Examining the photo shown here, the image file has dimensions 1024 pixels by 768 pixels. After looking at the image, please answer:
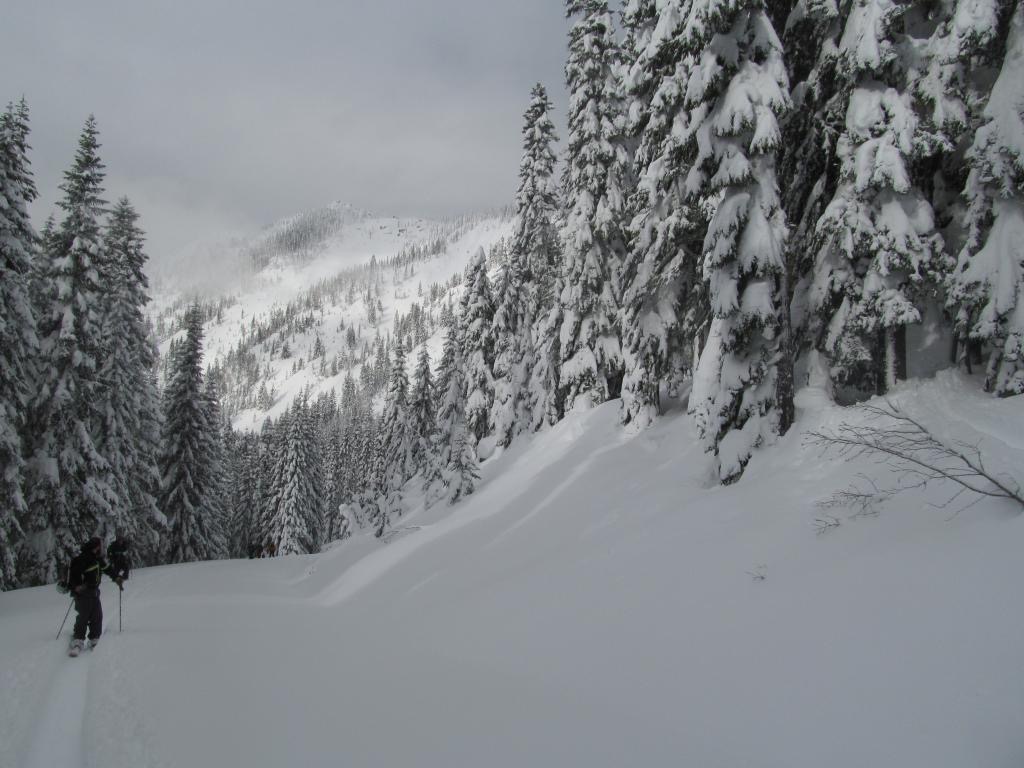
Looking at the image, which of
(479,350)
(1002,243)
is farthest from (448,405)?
(1002,243)

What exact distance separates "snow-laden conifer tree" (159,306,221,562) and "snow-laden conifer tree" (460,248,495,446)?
48.8ft

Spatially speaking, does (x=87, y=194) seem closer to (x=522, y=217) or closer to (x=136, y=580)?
(x=136, y=580)

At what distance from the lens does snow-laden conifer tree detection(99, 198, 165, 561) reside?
2307 cm

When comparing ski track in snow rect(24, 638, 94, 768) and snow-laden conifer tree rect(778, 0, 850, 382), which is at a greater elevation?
→ snow-laden conifer tree rect(778, 0, 850, 382)

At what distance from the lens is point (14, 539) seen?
62.2ft

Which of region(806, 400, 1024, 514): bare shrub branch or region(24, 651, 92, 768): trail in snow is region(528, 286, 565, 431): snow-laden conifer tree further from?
region(24, 651, 92, 768): trail in snow

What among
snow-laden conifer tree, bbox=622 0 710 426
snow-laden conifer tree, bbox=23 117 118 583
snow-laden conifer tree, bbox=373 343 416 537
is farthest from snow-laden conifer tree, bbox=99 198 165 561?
snow-laden conifer tree, bbox=622 0 710 426

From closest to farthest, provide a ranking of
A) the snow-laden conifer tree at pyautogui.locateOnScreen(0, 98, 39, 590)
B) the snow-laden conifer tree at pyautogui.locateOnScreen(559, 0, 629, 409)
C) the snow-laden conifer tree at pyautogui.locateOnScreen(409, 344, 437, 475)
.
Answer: the snow-laden conifer tree at pyautogui.locateOnScreen(0, 98, 39, 590) < the snow-laden conifer tree at pyautogui.locateOnScreen(559, 0, 629, 409) < the snow-laden conifer tree at pyautogui.locateOnScreen(409, 344, 437, 475)

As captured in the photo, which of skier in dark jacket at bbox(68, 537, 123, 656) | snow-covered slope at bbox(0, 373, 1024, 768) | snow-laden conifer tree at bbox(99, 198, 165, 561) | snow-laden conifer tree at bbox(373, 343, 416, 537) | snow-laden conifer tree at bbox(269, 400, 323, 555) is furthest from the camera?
snow-laden conifer tree at bbox(269, 400, 323, 555)

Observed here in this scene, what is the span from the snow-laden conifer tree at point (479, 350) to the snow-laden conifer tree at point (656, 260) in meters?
14.8

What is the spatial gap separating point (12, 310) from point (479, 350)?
20399mm

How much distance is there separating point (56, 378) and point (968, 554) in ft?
83.5

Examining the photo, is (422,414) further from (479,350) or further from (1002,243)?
(1002,243)

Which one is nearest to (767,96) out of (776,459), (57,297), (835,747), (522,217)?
(776,459)
